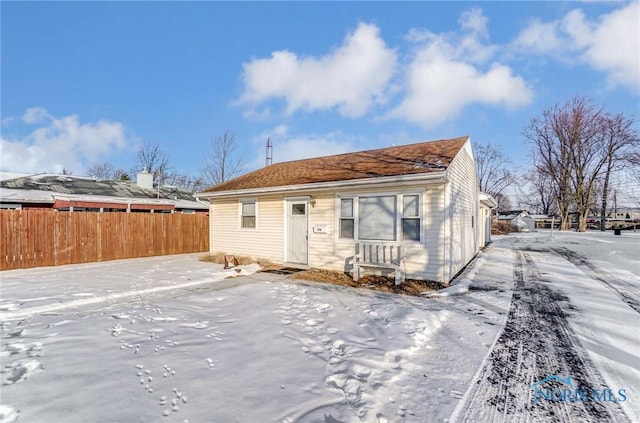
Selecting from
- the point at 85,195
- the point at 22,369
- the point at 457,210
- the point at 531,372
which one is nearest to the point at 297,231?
the point at 457,210

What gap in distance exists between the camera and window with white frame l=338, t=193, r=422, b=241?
7520mm

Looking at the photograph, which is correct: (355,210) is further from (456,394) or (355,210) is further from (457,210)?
(456,394)

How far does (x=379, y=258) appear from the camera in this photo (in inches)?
308

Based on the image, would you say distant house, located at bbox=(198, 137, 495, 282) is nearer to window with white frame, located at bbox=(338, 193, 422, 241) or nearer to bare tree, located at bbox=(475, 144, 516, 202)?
window with white frame, located at bbox=(338, 193, 422, 241)

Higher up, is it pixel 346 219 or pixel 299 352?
pixel 346 219

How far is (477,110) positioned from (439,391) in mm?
19655

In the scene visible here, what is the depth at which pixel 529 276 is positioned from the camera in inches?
326

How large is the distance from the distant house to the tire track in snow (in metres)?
2.55

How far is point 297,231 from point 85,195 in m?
13.1

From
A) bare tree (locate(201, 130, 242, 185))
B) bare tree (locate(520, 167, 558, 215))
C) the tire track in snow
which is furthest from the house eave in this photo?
bare tree (locate(520, 167, 558, 215))

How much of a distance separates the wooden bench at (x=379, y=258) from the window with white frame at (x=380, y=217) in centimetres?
21

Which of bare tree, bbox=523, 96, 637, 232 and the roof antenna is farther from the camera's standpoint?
bare tree, bbox=523, 96, 637, 232

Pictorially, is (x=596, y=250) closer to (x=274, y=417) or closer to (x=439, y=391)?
(x=439, y=391)

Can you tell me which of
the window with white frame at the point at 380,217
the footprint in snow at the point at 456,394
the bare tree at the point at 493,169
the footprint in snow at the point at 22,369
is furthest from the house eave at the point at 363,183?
the bare tree at the point at 493,169
